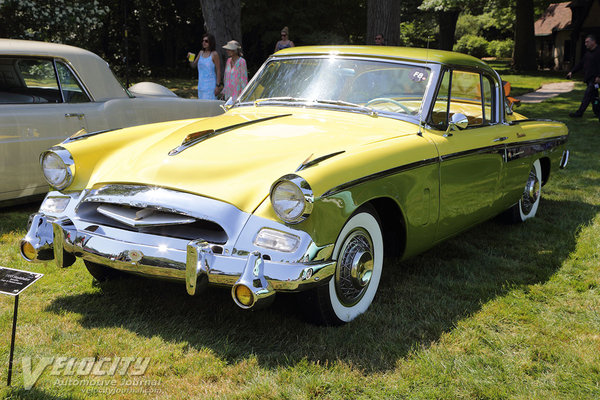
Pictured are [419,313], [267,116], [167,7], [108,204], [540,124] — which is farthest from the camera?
[167,7]

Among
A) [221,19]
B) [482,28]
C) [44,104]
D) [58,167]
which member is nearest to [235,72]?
[44,104]

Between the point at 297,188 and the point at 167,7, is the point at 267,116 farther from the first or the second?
the point at 167,7

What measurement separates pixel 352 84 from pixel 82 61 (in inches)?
112

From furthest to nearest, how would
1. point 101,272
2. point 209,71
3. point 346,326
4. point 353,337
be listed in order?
point 209,71
point 101,272
point 346,326
point 353,337

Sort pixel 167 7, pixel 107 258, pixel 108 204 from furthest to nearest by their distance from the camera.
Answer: pixel 167 7 < pixel 108 204 < pixel 107 258

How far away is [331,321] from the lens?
3.33 m

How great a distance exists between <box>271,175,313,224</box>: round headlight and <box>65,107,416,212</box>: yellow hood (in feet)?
0.44

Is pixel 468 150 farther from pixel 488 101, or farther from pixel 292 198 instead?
pixel 292 198

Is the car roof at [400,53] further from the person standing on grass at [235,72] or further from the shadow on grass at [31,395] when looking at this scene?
the person standing on grass at [235,72]

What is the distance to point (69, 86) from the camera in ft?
18.9

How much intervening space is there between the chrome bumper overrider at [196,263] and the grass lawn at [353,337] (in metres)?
0.37

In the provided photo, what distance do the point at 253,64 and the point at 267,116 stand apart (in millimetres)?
23079

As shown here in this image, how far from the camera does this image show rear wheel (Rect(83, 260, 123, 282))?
12.8ft

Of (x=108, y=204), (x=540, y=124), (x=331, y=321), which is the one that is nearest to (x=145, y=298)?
(x=108, y=204)
